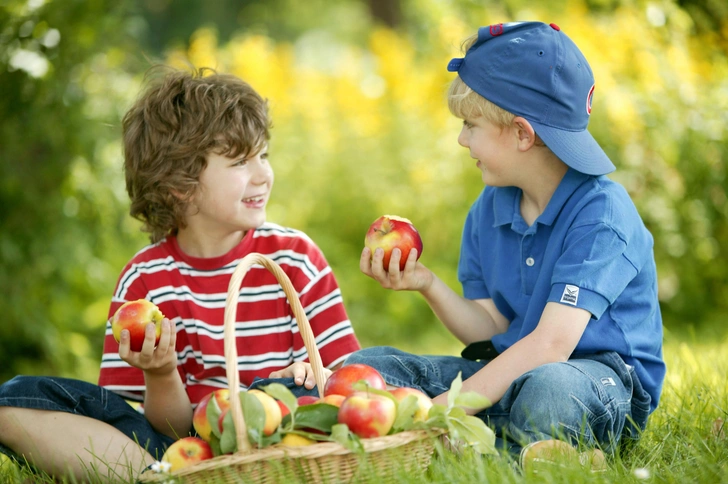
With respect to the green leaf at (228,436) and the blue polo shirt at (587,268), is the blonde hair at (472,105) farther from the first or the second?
the green leaf at (228,436)

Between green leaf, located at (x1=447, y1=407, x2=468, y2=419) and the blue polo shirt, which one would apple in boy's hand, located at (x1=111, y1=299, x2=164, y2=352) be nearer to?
green leaf, located at (x1=447, y1=407, x2=468, y2=419)

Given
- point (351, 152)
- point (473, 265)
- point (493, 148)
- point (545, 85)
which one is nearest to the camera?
point (545, 85)

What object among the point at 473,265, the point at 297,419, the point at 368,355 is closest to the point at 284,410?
the point at 297,419

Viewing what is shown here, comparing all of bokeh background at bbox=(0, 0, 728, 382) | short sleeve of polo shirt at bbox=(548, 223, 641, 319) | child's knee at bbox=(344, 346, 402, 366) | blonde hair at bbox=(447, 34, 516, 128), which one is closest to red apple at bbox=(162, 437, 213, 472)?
child's knee at bbox=(344, 346, 402, 366)

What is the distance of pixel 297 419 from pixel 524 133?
3.87ft

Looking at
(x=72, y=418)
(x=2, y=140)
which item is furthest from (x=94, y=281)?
(x=72, y=418)

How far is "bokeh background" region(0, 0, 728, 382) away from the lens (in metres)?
4.23

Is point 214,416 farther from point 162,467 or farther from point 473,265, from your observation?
point 473,265

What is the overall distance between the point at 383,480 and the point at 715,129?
3.48 m

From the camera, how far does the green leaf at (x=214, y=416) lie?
1990mm

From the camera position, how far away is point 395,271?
2631mm

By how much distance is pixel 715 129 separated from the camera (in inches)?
180

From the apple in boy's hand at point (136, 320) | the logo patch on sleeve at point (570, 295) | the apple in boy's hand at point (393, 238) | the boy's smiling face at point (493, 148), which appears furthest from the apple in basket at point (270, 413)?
the boy's smiling face at point (493, 148)

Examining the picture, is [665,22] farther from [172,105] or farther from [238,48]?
[172,105]
